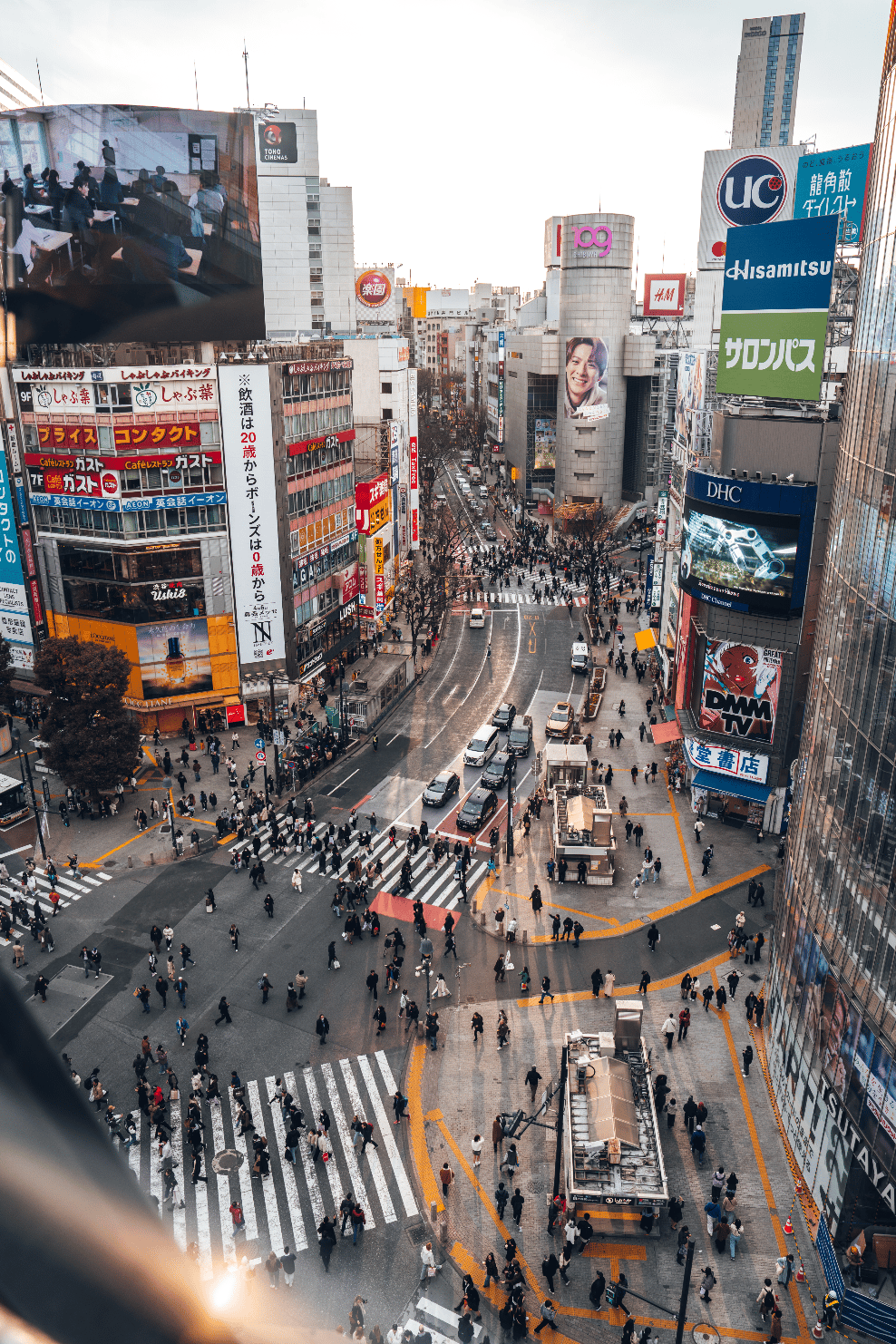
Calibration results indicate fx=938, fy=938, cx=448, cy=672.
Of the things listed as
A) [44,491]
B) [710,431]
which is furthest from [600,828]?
[44,491]

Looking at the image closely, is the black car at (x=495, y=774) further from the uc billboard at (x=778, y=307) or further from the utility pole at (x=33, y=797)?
the uc billboard at (x=778, y=307)

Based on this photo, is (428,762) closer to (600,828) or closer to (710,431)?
(600,828)

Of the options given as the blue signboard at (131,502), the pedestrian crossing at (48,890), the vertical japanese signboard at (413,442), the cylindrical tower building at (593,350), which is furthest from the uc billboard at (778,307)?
the cylindrical tower building at (593,350)

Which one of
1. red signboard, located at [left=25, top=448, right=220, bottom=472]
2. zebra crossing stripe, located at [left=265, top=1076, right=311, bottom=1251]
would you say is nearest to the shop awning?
zebra crossing stripe, located at [left=265, top=1076, right=311, bottom=1251]

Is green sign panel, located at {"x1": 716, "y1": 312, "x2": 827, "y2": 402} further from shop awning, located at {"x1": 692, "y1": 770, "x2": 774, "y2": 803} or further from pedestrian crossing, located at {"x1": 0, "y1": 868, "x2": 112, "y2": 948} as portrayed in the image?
pedestrian crossing, located at {"x1": 0, "y1": 868, "x2": 112, "y2": 948}

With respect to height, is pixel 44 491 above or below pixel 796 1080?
above

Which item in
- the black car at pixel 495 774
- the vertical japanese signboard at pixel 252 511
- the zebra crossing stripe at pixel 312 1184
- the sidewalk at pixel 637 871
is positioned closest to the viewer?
the zebra crossing stripe at pixel 312 1184
